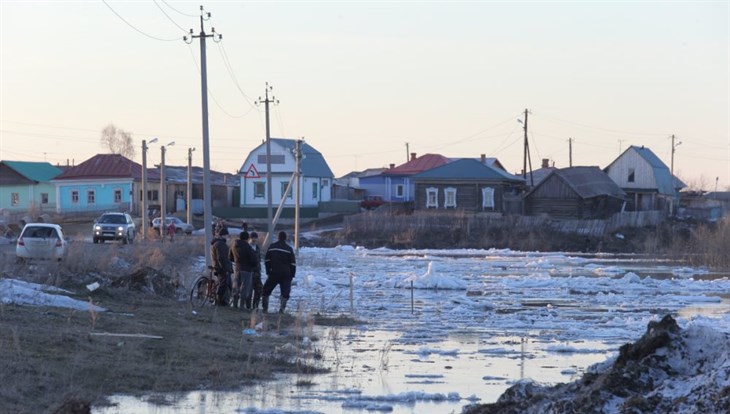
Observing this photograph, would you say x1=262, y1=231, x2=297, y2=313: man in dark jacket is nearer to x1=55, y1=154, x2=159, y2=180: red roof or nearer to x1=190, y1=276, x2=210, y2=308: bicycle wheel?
x1=190, y1=276, x2=210, y2=308: bicycle wheel

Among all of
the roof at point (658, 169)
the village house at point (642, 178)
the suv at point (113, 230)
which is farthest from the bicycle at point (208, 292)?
the roof at point (658, 169)

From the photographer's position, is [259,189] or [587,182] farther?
[259,189]

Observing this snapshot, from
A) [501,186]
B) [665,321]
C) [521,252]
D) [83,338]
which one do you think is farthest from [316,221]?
[665,321]

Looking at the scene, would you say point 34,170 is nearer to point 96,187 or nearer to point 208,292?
point 96,187

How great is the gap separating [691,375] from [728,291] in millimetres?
27228

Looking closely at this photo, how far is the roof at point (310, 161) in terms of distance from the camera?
91.5 meters

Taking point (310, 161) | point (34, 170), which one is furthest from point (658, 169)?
point (34, 170)

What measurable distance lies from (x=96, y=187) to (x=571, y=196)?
120 ft

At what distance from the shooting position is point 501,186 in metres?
87.4

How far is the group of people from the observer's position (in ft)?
78.0

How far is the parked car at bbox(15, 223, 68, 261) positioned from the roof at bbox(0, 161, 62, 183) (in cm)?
5817

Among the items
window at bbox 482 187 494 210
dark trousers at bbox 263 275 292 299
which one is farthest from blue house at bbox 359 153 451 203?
dark trousers at bbox 263 275 292 299

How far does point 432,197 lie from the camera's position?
8888cm

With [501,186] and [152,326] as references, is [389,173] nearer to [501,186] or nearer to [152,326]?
[501,186]
